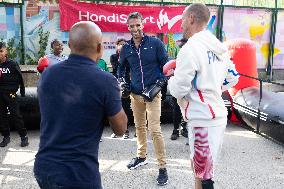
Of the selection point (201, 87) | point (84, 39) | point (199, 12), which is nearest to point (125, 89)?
point (201, 87)

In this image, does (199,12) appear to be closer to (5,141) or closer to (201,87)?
(201,87)

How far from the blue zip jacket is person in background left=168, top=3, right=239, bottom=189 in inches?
52.2

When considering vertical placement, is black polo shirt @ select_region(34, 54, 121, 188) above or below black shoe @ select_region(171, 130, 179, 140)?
above

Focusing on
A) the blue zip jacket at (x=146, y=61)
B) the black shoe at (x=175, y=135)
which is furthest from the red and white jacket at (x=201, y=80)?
the black shoe at (x=175, y=135)

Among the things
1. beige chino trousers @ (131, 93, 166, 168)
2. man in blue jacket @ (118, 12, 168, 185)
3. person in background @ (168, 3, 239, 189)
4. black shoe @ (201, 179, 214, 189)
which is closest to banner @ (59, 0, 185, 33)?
man in blue jacket @ (118, 12, 168, 185)

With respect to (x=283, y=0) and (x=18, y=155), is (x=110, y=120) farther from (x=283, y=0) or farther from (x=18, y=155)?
(x=283, y=0)

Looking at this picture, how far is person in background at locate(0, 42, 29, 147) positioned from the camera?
5.32 m

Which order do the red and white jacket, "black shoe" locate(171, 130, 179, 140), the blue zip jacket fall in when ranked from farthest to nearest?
1. "black shoe" locate(171, 130, 179, 140)
2. the blue zip jacket
3. the red and white jacket

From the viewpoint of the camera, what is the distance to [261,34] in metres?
12.6

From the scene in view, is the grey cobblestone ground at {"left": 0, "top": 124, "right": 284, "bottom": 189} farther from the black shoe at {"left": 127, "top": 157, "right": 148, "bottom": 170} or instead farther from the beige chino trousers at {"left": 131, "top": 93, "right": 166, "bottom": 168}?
the beige chino trousers at {"left": 131, "top": 93, "right": 166, "bottom": 168}

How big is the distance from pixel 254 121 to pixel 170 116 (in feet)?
5.36

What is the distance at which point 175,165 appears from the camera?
4656 millimetres

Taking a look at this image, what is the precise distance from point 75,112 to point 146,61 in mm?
2368

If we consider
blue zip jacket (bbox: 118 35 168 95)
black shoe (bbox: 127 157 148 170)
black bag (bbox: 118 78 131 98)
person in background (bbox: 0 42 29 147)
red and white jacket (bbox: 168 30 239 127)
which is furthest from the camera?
person in background (bbox: 0 42 29 147)
